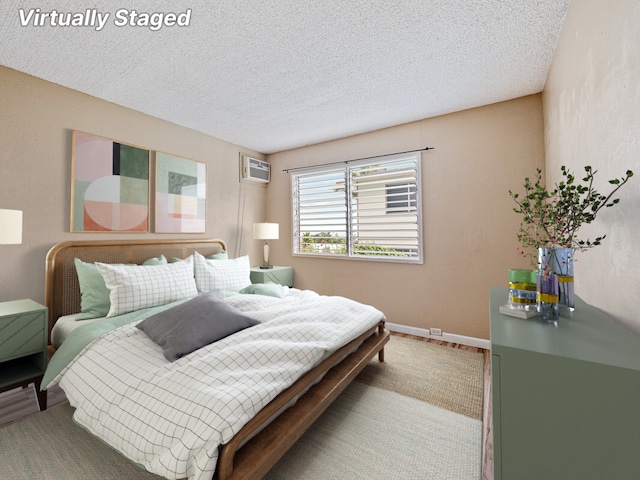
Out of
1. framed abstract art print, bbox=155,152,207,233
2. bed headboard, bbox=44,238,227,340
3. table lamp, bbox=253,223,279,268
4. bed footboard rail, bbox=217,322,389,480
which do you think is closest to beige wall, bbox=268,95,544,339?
table lamp, bbox=253,223,279,268

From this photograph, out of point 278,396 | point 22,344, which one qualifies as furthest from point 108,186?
point 278,396

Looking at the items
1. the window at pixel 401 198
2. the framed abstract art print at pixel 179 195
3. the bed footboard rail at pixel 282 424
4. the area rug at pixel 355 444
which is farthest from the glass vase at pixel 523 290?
the framed abstract art print at pixel 179 195

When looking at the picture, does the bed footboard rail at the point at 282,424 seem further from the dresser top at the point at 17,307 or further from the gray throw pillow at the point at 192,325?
the dresser top at the point at 17,307

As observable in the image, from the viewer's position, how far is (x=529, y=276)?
3.96ft

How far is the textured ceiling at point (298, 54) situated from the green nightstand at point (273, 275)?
Answer: 6.35 ft

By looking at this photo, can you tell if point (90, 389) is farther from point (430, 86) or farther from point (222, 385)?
point (430, 86)

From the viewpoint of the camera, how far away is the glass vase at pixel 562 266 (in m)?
1.17

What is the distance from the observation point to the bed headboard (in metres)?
2.36

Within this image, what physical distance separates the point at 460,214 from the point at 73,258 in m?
3.81

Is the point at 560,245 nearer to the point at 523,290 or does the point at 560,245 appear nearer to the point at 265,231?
the point at 523,290

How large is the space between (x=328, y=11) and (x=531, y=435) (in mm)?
2193

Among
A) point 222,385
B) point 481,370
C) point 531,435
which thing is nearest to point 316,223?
point 481,370

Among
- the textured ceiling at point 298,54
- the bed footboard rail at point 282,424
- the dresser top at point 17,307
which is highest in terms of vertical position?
the textured ceiling at point 298,54

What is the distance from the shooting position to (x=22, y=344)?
187 cm
